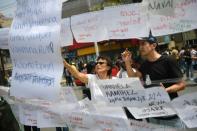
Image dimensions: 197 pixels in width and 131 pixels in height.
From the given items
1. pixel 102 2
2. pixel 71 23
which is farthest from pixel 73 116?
pixel 102 2

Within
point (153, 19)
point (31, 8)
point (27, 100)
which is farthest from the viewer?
point (27, 100)

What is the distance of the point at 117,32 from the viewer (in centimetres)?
292

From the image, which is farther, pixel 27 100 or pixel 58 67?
pixel 27 100

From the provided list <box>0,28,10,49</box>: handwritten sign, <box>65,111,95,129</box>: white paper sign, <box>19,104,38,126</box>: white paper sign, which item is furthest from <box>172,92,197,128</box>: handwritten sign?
<box>0,28,10,49</box>: handwritten sign

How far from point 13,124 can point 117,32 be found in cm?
228

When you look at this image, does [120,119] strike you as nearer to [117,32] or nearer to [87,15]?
[117,32]

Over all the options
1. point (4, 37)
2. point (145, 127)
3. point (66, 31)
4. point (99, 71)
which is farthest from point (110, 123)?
point (4, 37)

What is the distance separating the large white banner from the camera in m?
3.13

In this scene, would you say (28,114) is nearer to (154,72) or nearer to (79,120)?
(79,120)

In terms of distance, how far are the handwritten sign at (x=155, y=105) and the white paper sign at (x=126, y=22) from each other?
1.28 feet

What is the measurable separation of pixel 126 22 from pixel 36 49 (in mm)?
844


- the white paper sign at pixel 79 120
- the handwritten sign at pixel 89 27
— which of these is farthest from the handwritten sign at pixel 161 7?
the white paper sign at pixel 79 120

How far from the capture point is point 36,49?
331 cm

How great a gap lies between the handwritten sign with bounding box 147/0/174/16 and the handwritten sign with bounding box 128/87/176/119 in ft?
1.66
